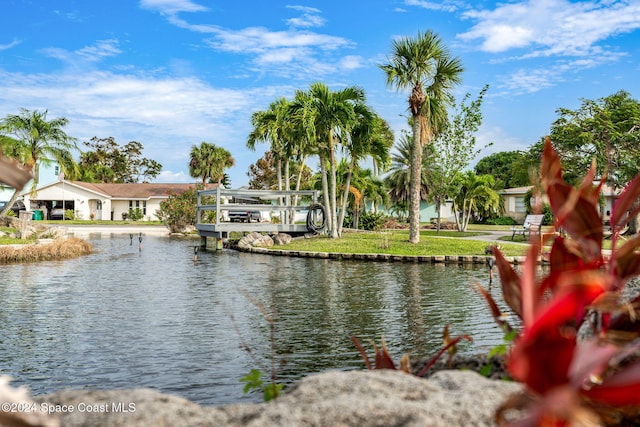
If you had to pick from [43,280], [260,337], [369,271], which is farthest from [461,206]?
[260,337]

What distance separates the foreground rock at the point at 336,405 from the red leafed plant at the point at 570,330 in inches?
5.7

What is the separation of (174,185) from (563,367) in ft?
228

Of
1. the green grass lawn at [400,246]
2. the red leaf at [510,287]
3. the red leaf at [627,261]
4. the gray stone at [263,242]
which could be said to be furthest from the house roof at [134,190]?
the red leaf at [627,261]

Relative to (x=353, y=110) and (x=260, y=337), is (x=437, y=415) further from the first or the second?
(x=353, y=110)

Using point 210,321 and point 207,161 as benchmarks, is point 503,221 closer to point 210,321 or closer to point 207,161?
point 207,161

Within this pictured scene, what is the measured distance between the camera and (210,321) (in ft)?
34.2

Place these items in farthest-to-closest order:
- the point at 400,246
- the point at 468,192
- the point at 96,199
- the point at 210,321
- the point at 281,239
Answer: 1. the point at 96,199
2. the point at 468,192
3. the point at 281,239
4. the point at 400,246
5. the point at 210,321

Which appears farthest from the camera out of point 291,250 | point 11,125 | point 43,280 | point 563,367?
point 11,125

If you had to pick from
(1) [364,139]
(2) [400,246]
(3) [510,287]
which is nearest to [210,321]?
(3) [510,287]

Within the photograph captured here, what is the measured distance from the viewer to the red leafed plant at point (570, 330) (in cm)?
127

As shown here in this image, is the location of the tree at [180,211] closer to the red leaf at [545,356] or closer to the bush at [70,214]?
the bush at [70,214]

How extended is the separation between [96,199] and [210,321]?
55.7 m

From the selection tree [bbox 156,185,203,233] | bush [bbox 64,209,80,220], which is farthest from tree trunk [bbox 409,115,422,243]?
bush [bbox 64,209,80,220]

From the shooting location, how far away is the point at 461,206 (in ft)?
136
